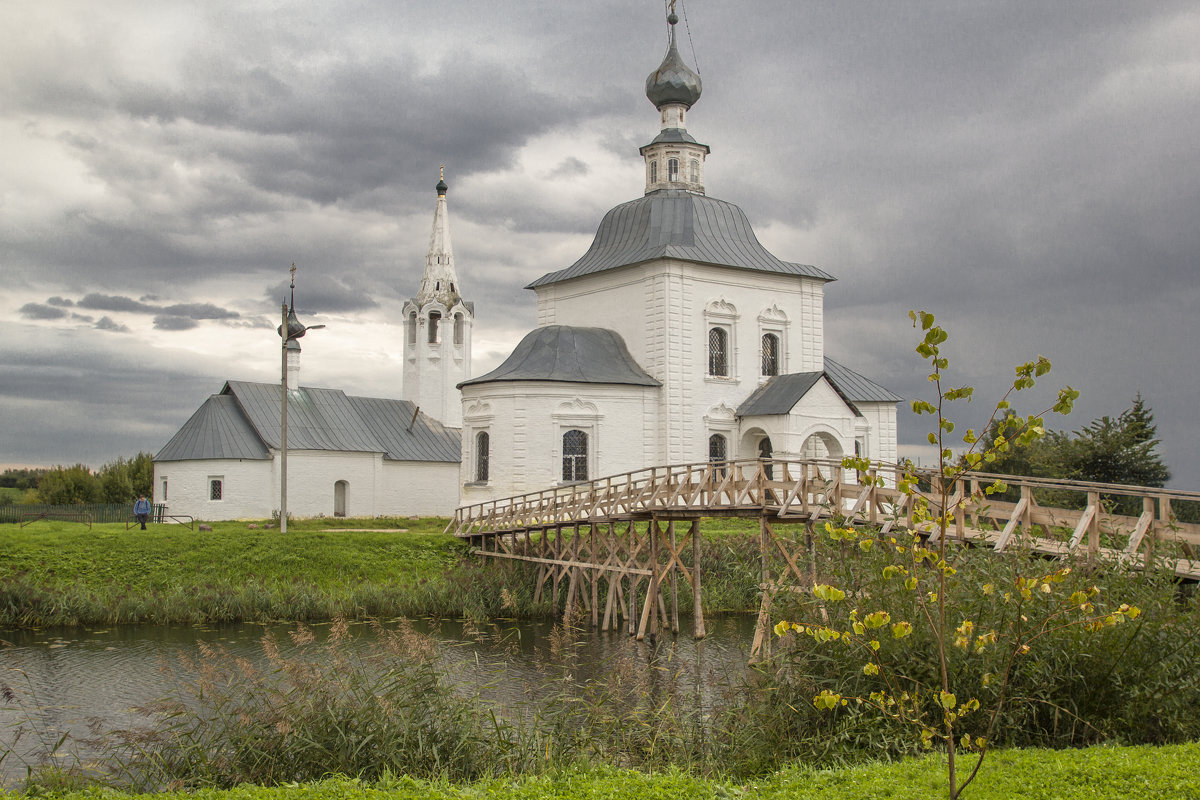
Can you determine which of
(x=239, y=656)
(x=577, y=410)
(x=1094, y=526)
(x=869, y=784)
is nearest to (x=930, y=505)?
(x=1094, y=526)

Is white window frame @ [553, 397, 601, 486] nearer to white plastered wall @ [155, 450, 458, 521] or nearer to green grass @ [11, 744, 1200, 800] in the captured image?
white plastered wall @ [155, 450, 458, 521]

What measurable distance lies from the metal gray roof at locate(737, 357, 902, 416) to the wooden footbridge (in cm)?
215

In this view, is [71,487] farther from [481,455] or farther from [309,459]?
[481,455]

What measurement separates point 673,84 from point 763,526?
22.5 m

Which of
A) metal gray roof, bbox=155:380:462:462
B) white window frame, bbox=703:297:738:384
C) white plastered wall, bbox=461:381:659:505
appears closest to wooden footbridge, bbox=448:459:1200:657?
white plastered wall, bbox=461:381:659:505

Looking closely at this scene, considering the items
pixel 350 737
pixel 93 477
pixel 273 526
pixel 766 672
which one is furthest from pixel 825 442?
pixel 93 477

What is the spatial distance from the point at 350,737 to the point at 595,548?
46.6ft

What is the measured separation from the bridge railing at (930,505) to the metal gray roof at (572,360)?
3.39m

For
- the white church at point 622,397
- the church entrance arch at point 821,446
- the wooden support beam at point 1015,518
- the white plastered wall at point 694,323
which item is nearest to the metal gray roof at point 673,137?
the white church at point 622,397

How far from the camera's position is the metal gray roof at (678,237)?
34.0 meters

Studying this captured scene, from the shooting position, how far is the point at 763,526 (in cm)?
1950

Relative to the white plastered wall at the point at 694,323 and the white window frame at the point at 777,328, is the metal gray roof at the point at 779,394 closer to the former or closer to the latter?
the white plastered wall at the point at 694,323

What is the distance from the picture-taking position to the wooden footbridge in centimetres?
1162

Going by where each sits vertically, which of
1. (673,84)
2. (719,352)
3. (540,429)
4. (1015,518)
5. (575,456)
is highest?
(673,84)
